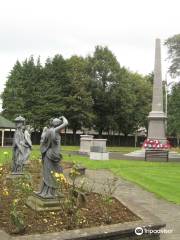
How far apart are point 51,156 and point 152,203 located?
183 inches

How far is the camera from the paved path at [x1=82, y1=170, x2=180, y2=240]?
34.2ft

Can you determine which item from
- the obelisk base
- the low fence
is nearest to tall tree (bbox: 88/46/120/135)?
the low fence

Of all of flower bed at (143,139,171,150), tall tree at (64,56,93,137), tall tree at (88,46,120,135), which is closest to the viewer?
flower bed at (143,139,171,150)

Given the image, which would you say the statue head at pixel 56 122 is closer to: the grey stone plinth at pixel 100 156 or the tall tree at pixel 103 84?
the grey stone plinth at pixel 100 156

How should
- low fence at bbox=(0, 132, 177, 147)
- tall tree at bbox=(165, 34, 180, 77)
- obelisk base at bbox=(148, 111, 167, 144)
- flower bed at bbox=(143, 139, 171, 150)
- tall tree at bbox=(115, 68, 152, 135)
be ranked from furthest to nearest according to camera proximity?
tall tree at bbox=(115, 68, 152, 135) → low fence at bbox=(0, 132, 177, 147) → tall tree at bbox=(165, 34, 180, 77) → obelisk base at bbox=(148, 111, 167, 144) → flower bed at bbox=(143, 139, 171, 150)

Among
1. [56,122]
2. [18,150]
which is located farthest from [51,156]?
[18,150]

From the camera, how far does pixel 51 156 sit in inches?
397

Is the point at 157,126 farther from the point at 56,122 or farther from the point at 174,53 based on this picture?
the point at 56,122

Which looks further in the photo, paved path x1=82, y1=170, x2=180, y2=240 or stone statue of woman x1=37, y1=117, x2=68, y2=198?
paved path x1=82, y1=170, x2=180, y2=240

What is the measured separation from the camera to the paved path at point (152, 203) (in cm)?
1043

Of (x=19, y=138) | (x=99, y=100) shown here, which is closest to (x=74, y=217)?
(x=19, y=138)

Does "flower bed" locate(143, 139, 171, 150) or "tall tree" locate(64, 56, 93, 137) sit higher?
"tall tree" locate(64, 56, 93, 137)

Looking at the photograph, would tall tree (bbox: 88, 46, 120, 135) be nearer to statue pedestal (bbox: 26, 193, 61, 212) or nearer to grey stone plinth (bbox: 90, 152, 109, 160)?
grey stone plinth (bbox: 90, 152, 109, 160)

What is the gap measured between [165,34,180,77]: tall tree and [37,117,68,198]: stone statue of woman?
45353 millimetres
